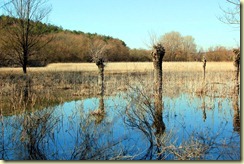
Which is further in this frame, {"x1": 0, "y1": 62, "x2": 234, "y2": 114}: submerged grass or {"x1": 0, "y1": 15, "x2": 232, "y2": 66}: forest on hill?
{"x1": 0, "y1": 62, "x2": 234, "y2": 114}: submerged grass

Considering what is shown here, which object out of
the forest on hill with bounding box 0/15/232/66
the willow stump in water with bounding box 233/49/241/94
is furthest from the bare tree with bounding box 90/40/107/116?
the willow stump in water with bounding box 233/49/241/94

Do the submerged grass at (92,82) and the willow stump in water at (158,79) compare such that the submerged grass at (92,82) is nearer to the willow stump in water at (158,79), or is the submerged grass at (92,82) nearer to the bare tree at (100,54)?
the bare tree at (100,54)

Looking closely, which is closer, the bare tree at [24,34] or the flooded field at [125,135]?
the flooded field at [125,135]

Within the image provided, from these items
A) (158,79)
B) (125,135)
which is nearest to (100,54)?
(158,79)

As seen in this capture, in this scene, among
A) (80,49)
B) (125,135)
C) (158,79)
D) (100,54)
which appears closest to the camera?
(125,135)

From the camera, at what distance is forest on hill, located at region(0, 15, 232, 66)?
789 centimetres

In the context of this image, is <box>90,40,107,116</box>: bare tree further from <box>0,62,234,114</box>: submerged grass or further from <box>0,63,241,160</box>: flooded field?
<box>0,62,234,114</box>: submerged grass

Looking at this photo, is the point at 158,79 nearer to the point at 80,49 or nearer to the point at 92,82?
the point at 80,49

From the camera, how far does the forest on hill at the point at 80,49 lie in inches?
311

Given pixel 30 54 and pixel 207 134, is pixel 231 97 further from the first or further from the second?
pixel 30 54

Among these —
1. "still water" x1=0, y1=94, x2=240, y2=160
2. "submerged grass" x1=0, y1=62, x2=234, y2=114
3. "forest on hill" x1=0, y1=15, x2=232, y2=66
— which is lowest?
"still water" x1=0, y1=94, x2=240, y2=160

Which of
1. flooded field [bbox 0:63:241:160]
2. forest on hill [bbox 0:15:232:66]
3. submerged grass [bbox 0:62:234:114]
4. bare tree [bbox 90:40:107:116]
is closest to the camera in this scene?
flooded field [bbox 0:63:241:160]

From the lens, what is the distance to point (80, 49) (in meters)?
8.57

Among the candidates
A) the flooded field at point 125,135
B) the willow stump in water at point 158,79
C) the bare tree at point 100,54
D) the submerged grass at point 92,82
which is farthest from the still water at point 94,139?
the submerged grass at point 92,82
